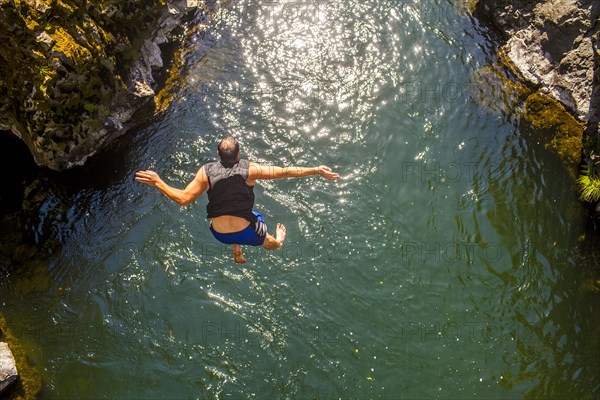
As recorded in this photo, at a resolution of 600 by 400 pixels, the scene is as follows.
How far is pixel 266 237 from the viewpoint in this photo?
984 centimetres

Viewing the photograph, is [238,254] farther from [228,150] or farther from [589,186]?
[589,186]

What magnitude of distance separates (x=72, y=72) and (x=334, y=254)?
7.26 meters

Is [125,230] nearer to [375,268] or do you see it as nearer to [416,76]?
[375,268]

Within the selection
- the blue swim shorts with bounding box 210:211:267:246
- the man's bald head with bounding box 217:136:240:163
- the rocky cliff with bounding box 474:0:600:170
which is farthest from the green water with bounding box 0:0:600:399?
the man's bald head with bounding box 217:136:240:163

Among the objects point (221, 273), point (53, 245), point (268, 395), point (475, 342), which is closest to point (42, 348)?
point (53, 245)

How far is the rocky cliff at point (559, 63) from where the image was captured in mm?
12688

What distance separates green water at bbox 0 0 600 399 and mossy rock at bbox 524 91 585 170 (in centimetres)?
39

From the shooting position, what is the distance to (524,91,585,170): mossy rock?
12.7 m

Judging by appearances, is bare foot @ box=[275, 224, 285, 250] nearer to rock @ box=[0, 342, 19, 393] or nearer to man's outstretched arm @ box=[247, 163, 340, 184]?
man's outstretched arm @ box=[247, 163, 340, 184]

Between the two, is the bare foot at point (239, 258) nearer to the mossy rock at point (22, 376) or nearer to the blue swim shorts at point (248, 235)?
the blue swim shorts at point (248, 235)

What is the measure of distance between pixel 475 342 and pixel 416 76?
7.14m

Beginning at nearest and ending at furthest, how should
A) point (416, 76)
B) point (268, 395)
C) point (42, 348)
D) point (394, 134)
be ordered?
point (268, 395) < point (42, 348) < point (394, 134) < point (416, 76)

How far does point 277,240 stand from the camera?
33.7 feet

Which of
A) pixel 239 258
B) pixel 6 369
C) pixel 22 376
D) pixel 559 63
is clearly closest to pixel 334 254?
pixel 239 258
